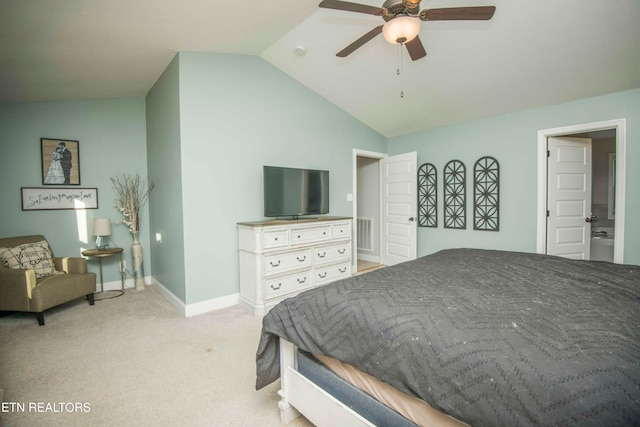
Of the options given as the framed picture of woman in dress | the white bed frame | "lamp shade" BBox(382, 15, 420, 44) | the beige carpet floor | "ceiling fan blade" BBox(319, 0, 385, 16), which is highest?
"ceiling fan blade" BBox(319, 0, 385, 16)

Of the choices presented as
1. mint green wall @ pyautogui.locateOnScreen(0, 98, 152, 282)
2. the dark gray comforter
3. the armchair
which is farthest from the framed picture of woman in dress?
the dark gray comforter

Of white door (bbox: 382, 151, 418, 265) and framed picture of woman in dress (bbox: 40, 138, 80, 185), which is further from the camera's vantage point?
white door (bbox: 382, 151, 418, 265)

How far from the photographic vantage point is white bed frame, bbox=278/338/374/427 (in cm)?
125

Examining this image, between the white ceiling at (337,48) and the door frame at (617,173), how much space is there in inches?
13.9

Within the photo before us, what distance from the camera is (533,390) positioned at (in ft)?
2.56

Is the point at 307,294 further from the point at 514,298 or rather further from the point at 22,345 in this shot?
the point at 22,345

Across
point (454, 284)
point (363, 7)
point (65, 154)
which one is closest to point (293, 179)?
point (363, 7)

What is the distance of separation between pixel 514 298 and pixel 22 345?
11.9 feet

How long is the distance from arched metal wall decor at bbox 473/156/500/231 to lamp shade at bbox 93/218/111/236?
495cm

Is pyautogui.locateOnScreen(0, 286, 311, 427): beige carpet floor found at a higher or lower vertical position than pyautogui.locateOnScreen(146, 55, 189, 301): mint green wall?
lower

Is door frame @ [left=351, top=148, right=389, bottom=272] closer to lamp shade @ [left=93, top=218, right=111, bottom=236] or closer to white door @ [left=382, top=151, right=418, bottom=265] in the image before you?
white door @ [left=382, top=151, right=418, bottom=265]

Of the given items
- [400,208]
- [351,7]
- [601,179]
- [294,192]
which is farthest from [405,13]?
[601,179]

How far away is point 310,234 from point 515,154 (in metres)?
2.91

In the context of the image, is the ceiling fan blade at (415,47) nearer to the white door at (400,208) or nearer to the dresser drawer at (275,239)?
the dresser drawer at (275,239)
